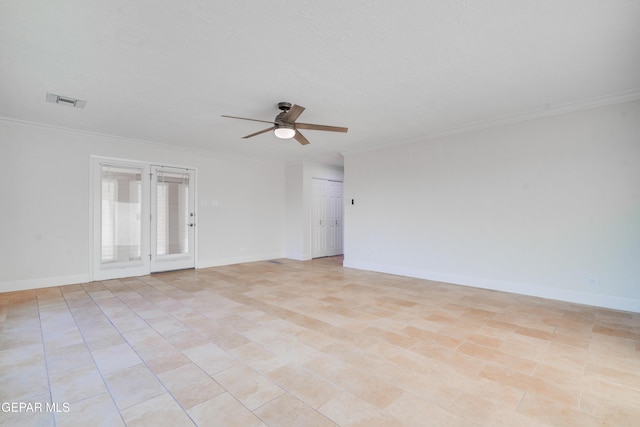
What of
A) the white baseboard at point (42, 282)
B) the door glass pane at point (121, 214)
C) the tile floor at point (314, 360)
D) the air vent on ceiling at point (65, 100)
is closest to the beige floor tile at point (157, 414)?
the tile floor at point (314, 360)

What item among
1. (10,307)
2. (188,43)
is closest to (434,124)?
(188,43)

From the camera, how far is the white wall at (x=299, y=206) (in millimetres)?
8086

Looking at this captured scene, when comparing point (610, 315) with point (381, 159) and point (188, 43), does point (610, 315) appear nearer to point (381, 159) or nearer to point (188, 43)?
point (381, 159)

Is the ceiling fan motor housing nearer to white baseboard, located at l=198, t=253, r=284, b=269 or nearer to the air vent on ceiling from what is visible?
the air vent on ceiling

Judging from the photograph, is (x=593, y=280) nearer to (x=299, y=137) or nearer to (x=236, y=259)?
Answer: (x=299, y=137)

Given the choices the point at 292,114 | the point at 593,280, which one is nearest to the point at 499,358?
the point at 593,280

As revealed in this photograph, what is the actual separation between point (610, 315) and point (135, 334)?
560 centimetres

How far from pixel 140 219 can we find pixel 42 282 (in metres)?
1.79

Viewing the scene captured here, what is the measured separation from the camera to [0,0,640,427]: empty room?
2.17 metres

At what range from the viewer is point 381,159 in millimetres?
6445

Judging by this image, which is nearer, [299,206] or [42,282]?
[42,282]

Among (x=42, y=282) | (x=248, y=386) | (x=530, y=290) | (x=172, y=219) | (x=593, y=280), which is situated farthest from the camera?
(x=172, y=219)

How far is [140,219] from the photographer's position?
605 cm

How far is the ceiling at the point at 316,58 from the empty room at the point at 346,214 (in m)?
0.03
